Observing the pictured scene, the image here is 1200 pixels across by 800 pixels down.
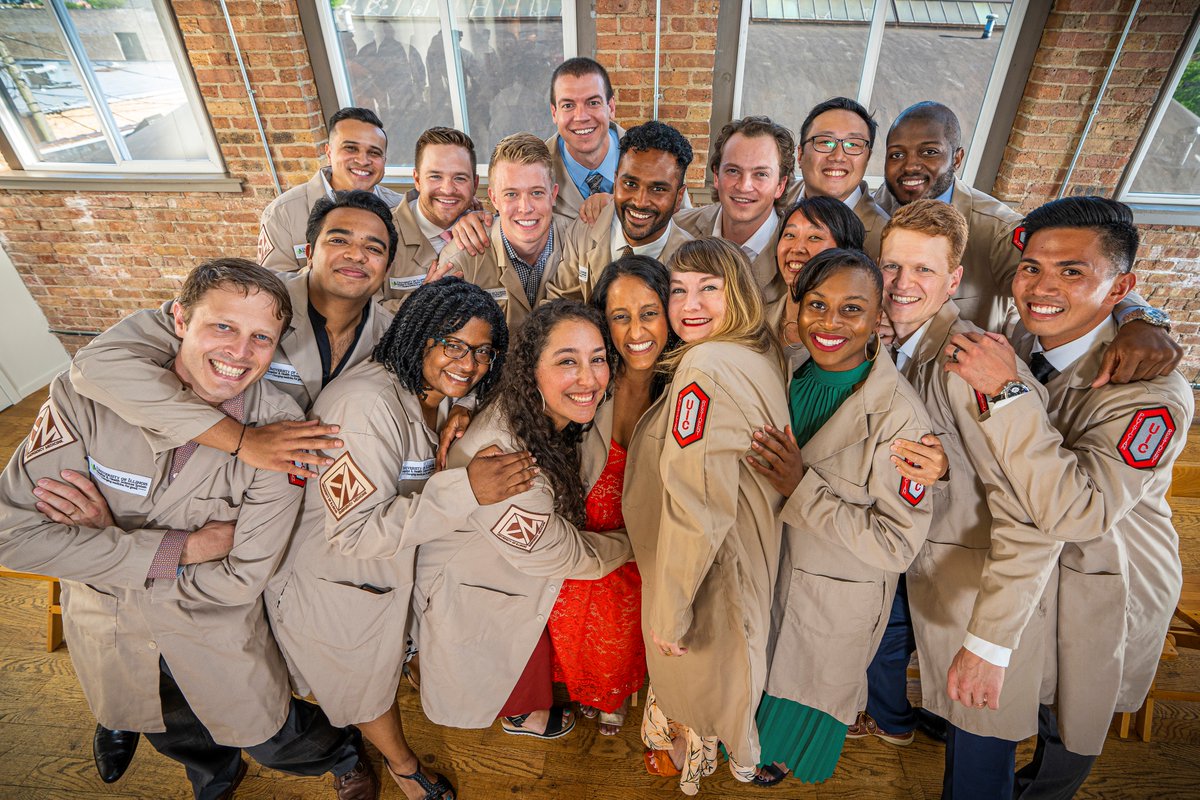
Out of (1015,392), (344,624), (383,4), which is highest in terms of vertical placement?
(383,4)

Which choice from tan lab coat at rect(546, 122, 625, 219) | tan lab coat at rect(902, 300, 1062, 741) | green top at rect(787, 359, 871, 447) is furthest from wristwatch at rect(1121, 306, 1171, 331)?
tan lab coat at rect(546, 122, 625, 219)

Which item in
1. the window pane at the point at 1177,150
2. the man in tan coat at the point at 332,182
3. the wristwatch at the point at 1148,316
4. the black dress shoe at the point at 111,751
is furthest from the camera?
the window pane at the point at 1177,150

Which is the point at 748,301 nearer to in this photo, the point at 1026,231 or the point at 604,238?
the point at 1026,231

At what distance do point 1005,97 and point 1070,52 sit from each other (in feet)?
1.17

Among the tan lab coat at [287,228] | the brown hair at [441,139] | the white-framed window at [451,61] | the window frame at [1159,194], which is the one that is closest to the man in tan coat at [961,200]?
the window frame at [1159,194]

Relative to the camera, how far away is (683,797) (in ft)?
7.59

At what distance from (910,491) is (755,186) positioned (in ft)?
5.02

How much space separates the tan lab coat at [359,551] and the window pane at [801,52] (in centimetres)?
345

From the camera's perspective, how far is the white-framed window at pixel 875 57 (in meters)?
3.92

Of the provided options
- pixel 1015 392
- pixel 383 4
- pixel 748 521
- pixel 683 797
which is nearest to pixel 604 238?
pixel 748 521

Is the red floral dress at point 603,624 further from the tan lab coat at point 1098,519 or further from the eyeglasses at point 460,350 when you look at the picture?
the tan lab coat at point 1098,519

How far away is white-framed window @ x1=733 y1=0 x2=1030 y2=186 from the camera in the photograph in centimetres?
392

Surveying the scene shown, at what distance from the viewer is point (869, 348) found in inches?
73.2

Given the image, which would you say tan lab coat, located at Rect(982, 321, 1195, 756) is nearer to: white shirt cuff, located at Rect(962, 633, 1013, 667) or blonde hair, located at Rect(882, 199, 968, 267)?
white shirt cuff, located at Rect(962, 633, 1013, 667)
